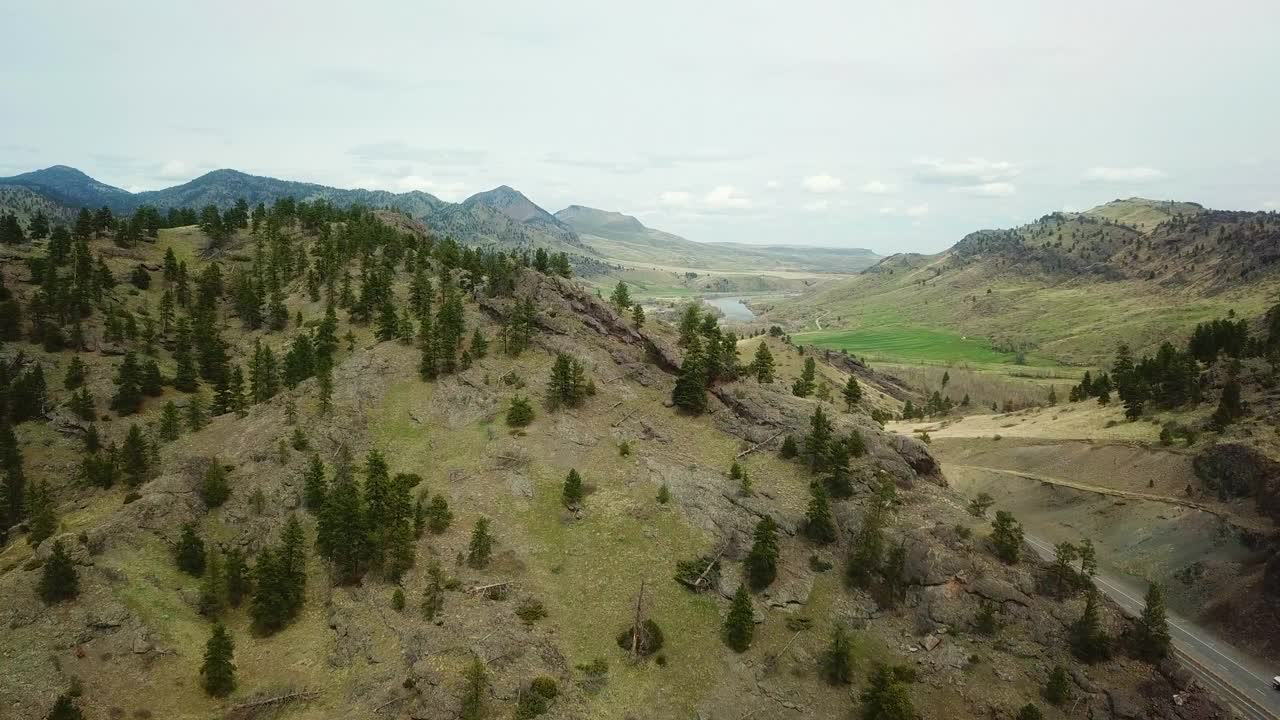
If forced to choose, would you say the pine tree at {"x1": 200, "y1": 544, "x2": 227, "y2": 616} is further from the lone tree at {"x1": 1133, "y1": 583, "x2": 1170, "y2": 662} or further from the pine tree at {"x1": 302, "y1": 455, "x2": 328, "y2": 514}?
the lone tree at {"x1": 1133, "y1": 583, "x2": 1170, "y2": 662}

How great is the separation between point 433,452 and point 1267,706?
3630 inches

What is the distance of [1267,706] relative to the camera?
206ft

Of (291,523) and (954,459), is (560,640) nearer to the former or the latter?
(291,523)

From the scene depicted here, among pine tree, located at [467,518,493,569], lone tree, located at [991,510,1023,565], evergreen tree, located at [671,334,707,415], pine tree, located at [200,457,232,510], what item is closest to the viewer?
pine tree, located at [467,518,493,569]

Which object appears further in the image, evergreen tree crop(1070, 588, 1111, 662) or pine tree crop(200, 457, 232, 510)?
pine tree crop(200, 457, 232, 510)

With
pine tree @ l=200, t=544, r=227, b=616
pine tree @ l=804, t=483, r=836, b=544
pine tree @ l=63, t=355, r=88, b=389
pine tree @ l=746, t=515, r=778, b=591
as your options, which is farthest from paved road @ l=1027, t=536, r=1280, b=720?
pine tree @ l=63, t=355, r=88, b=389

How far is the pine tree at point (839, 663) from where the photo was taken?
5928 centimetres

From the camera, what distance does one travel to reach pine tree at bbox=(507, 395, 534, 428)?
284ft

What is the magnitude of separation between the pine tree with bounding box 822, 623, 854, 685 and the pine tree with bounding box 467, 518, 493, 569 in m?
34.7

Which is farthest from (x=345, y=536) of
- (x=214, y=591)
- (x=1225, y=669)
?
(x=1225, y=669)

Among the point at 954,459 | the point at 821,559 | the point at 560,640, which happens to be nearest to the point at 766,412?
the point at 821,559

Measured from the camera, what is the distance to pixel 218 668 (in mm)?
51438

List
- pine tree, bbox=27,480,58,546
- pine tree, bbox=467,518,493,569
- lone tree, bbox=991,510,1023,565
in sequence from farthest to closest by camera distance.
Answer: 1. lone tree, bbox=991,510,1023,565
2. pine tree, bbox=467,518,493,569
3. pine tree, bbox=27,480,58,546

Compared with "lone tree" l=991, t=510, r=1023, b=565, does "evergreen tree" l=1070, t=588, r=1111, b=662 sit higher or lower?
lower
